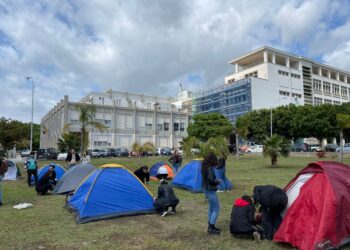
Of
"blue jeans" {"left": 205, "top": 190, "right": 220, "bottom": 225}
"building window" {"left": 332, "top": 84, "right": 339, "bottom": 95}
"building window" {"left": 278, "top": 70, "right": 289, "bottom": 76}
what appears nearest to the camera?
"blue jeans" {"left": 205, "top": 190, "right": 220, "bottom": 225}

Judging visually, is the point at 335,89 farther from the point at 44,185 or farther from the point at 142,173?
the point at 44,185

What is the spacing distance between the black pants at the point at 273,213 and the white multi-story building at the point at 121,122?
5385 centimetres

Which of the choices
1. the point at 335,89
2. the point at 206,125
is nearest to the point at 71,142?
the point at 206,125

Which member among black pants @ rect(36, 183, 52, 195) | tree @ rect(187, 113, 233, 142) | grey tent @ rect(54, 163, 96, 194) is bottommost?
black pants @ rect(36, 183, 52, 195)

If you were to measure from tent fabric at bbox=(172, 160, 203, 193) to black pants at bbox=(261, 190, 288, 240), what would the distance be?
604 cm

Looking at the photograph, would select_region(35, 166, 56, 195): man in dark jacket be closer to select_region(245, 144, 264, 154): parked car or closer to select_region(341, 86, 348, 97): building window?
select_region(245, 144, 264, 154): parked car

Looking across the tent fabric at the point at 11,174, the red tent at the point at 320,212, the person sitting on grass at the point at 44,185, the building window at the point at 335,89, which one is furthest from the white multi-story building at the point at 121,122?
the red tent at the point at 320,212

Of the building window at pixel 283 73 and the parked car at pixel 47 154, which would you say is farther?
the building window at pixel 283 73

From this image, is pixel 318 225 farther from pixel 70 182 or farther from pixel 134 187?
pixel 70 182

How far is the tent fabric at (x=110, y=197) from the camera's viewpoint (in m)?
8.11

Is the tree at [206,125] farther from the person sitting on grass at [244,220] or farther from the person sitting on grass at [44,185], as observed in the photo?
the person sitting on grass at [244,220]

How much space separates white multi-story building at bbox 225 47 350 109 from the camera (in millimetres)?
78062

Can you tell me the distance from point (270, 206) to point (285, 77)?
82.7 meters

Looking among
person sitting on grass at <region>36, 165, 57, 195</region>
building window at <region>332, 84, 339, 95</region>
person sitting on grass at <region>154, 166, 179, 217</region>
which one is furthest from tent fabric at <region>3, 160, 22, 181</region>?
building window at <region>332, 84, 339, 95</region>
